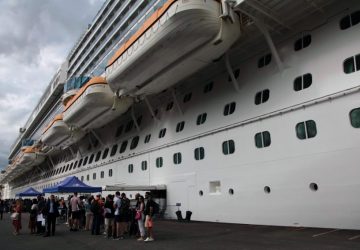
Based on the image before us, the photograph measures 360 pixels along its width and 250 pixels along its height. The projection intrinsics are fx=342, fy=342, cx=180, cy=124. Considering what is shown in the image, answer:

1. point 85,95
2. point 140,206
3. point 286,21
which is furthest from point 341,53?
point 85,95

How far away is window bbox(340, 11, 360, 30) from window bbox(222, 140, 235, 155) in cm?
627

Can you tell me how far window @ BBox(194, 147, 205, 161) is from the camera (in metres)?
16.9

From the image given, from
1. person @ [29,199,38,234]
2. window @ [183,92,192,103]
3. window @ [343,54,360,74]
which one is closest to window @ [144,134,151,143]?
window @ [183,92,192,103]

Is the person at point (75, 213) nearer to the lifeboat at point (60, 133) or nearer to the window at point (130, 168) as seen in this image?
the window at point (130, 168)

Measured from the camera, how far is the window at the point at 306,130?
11.9 m

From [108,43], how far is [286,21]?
79.1 ft

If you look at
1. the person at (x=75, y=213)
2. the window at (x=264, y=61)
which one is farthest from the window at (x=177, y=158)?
the window at (x=264, y=61)

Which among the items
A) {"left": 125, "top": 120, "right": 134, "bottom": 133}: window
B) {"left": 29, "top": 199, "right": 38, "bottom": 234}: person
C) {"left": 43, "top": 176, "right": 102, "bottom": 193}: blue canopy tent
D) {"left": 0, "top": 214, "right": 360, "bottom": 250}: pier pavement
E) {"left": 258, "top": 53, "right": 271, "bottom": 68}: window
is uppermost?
{"left": 258, "top": 53, "right": 271, "bottom": 68}: window

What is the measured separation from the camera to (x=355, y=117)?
35.5ft

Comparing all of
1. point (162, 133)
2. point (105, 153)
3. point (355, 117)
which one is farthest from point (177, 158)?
point (105, 153)

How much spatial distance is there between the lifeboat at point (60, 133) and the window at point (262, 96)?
63.0 feet

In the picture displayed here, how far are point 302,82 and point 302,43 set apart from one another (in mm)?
1716

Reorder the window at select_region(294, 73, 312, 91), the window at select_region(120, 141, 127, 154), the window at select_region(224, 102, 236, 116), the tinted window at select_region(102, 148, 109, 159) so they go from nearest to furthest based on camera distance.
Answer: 1. the window at select_region(294, 73, 312, 91)
2. the window at select_region(224, 102, 236, 116)
3. the window at select_region(120, 141, 127, 154)
4. the tinted window at select_region(102, 148, 109, 159)

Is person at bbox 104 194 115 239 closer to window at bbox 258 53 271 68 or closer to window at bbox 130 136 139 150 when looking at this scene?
window at bbox 258 53 271 68
